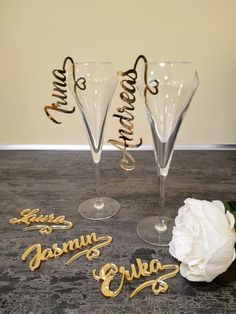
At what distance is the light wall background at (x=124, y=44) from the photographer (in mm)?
799

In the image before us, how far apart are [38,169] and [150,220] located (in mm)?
370

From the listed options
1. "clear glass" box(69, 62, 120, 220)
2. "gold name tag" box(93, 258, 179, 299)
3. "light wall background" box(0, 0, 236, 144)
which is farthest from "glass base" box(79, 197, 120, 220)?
"light wall background" box(0, 0, 236, 144)

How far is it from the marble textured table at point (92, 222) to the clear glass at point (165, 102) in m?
0.08

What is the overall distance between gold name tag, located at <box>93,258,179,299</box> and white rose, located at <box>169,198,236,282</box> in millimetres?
30

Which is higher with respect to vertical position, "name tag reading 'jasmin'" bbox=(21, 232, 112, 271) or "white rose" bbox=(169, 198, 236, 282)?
"white rose" bbox=(169, 198, 236, 282)

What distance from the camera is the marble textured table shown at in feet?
1.14

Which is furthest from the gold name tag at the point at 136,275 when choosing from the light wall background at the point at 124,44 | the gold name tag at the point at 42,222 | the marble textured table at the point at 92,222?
the light wall background at the point at 124,44

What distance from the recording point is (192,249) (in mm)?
354

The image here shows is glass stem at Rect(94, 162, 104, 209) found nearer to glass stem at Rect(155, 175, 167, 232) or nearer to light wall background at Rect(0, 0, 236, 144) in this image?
glass stem at Rect(155, 175, 167, 232)

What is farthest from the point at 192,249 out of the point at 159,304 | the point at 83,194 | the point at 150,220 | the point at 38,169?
the point at 38,169

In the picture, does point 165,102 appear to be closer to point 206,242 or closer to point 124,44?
point 206,242

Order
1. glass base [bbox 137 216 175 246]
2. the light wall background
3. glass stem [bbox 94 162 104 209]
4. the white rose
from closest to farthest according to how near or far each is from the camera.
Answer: the white rose < glass base [bbox 137 216 175 246] < glass stem [bbox 94 162 104 209] < the light wall background

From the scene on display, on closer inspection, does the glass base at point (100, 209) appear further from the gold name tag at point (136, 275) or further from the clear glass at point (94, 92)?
the gold name tag at point (136, 275)

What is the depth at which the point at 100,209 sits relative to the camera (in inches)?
22.1
